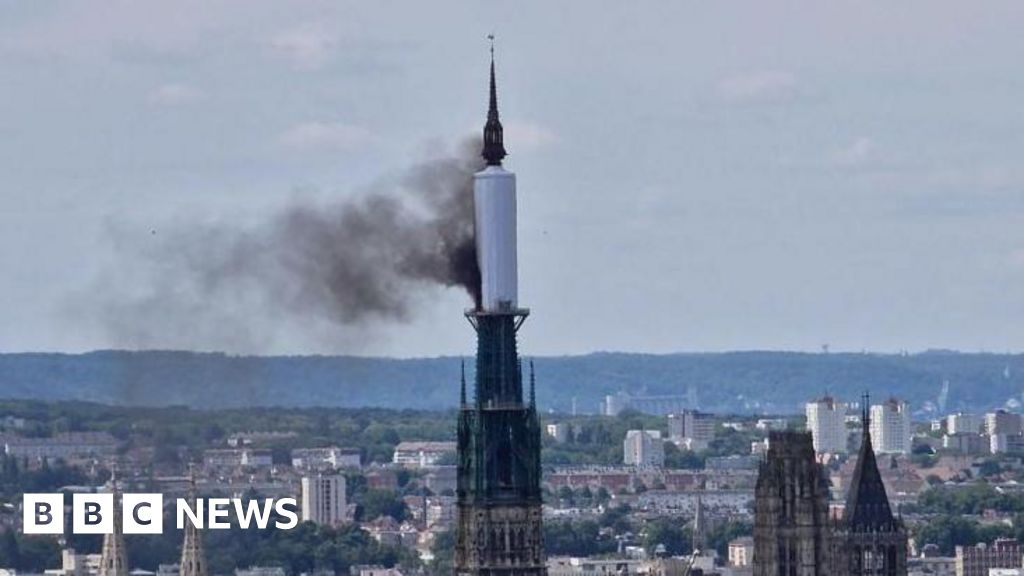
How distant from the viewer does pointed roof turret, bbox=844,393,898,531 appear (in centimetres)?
11000

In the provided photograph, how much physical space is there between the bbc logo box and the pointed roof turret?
611 inches

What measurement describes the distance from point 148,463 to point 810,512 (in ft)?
123

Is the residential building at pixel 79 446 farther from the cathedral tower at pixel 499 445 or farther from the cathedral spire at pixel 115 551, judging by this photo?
the cathedral tower at pixel 499 445

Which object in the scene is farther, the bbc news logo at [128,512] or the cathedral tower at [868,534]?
the bbc news logo at [128,512]

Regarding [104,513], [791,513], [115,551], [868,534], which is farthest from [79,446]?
[791,513]

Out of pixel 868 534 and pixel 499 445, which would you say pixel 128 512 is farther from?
pixel 499 445

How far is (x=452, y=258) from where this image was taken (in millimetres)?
87938

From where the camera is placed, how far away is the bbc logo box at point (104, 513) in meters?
120

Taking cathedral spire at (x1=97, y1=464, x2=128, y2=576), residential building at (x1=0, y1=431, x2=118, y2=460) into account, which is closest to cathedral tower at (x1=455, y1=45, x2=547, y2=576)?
cathedral spire at (x1=97, y1=464, x2=128, y2=576)

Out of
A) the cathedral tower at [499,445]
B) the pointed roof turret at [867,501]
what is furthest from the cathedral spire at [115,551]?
the cathedral tower at [499,445]

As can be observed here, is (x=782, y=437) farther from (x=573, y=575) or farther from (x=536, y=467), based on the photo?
(x=573, y=575)

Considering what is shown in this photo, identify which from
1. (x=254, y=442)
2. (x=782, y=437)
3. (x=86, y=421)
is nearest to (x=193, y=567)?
(x=782, y=437)

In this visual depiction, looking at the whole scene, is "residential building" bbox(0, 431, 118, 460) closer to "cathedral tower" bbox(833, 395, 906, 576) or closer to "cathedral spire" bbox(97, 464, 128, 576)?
"cathedral spire" bbox(97, 464, 128, 576)

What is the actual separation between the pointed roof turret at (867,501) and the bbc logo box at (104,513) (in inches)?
611
